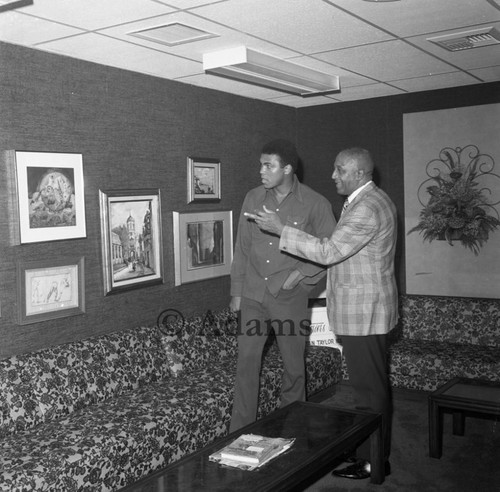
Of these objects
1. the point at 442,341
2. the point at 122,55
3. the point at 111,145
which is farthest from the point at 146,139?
the point at 442,341

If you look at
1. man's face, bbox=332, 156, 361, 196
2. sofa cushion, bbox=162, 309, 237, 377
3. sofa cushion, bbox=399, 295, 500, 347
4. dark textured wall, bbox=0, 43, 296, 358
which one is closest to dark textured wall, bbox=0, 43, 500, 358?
dark textured wall, bbox=0, 43, 296, 358

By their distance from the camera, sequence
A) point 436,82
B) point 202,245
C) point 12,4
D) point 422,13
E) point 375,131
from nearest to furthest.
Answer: point 12,4, point 422,13, point 202,245, point 436,82, point 375,131

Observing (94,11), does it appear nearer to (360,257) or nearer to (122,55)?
(122,55)

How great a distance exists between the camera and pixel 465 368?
4656 millimetres

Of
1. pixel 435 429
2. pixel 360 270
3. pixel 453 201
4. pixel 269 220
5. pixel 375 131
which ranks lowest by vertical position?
pixel 435 429

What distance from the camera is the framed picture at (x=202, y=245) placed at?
4.78 m

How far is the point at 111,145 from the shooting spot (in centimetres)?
417

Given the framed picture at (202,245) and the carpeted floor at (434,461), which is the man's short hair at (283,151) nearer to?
the framed picture at (202,245)

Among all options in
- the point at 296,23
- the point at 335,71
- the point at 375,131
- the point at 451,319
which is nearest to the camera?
the point at 296,23

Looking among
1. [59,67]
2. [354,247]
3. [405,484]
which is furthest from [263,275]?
[59,67]

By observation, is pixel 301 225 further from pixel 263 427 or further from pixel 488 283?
pixel 488 283

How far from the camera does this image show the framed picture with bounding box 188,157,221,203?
487cm

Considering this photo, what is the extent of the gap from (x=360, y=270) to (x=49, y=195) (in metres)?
1.79

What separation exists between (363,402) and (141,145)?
7.24 ft
